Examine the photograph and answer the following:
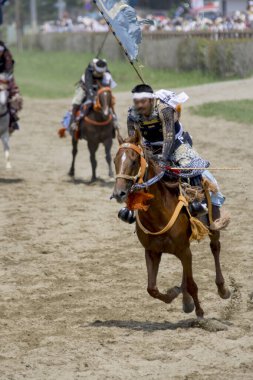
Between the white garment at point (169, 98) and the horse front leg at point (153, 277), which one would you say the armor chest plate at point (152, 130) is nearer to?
the white garment at point (169, 98)

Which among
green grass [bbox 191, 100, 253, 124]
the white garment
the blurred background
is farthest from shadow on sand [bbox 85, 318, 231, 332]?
green grass [bbox 191, 100, 253, 124]

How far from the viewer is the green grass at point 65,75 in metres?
33.2

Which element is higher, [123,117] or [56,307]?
[56,307]

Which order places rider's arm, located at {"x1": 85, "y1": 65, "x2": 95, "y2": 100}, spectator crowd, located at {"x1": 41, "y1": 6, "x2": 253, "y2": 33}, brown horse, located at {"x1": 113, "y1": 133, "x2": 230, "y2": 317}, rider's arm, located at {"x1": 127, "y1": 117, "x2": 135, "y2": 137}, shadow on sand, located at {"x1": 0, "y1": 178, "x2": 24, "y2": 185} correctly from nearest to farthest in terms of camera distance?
brown horse, located at {"x1": 113, "y1": 133, "x2": 230, "y2": 317}, rider's arm, located at {"x1": 127, "y1": 117, "x2": 135, "y2": 137}, rider's arm, located at {"x1": 85, "y1": 65, "x2": 95, "y2": 100}, shadow on sand, located at {"x1": 0, "y1": 178, "x2": 24, "y2": 185}, spectator crowd, located at {"x1": 41, "y1": 6, "x2": 253, "y2": 33}

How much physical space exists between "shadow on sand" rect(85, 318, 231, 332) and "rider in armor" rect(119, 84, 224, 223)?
39.9 inches

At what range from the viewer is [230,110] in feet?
79.2

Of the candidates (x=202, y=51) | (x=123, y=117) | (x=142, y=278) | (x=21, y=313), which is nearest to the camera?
(x=21, y=313)

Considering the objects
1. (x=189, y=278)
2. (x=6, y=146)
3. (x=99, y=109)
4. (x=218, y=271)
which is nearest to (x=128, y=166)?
(x=189, y=278)

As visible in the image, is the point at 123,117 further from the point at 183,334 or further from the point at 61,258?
the point at 183,334

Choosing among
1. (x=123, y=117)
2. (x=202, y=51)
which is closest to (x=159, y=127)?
(x=123, y=117)

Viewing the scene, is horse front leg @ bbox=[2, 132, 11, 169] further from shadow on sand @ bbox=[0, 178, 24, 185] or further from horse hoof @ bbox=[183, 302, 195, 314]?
horse hoof @ bbox=[183, 302, 195, 314]

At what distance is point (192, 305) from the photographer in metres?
9.07

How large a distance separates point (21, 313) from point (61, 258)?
2.50 m

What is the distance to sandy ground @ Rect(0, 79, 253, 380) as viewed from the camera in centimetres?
782
